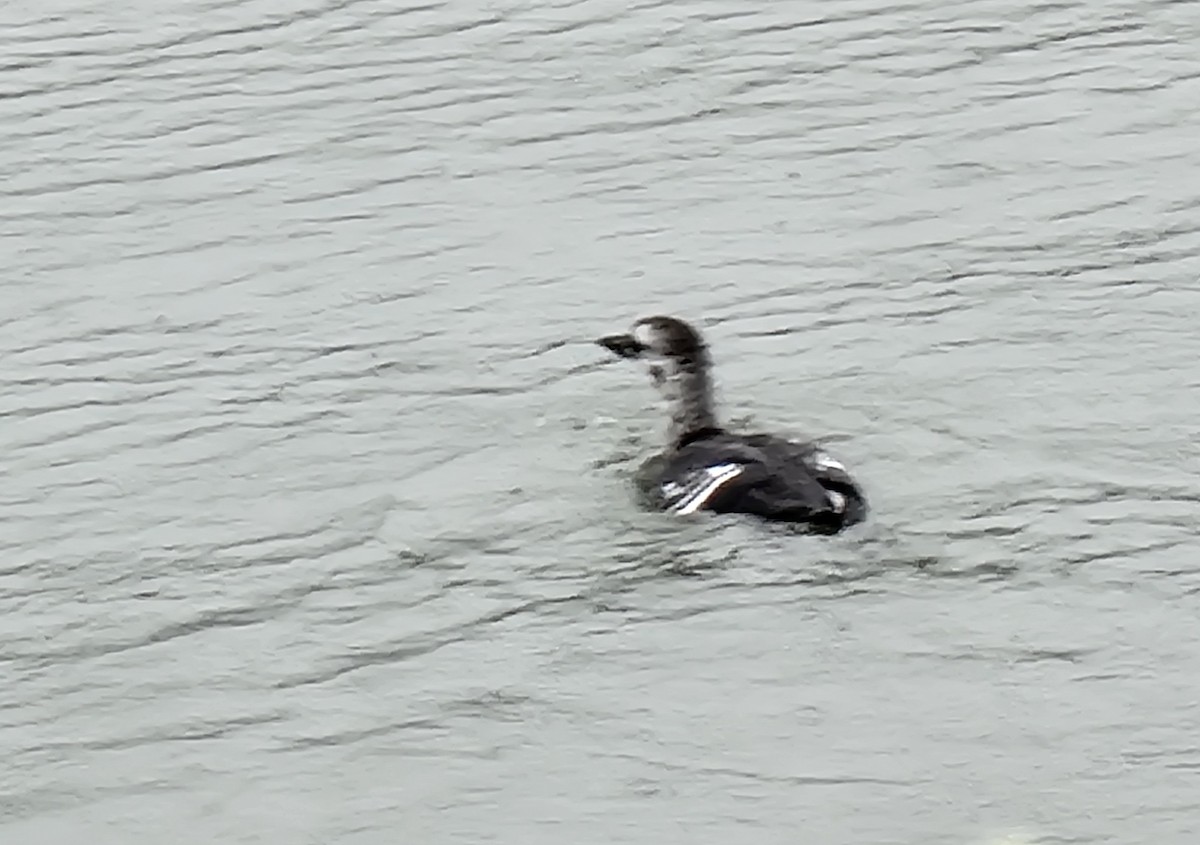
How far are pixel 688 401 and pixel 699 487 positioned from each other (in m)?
0.86

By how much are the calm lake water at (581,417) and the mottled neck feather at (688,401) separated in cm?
29

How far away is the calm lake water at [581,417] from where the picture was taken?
10.0 m

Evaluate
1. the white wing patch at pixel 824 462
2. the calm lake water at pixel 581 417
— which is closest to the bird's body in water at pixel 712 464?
the white wing patch at pixel 824 462

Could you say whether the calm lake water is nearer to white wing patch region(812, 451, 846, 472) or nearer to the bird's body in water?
the bird's body in water

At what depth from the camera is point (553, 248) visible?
1455 cm

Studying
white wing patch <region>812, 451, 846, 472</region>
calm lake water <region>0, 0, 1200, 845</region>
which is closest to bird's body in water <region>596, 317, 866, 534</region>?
white wing patch <region>812, 451, 846, 472</region>

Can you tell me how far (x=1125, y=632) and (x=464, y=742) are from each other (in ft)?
7.52

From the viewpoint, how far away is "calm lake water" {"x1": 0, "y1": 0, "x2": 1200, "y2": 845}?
1001cm

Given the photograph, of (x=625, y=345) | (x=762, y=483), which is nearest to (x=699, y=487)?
(x=762, y=483)

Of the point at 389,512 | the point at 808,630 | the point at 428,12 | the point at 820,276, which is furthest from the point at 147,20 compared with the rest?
the point at 808,630

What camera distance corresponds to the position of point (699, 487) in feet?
38.7

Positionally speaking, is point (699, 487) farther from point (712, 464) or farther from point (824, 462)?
point (824, 462)

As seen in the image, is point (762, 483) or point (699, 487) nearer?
point (762, 483)

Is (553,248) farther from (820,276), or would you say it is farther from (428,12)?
(428,12)
